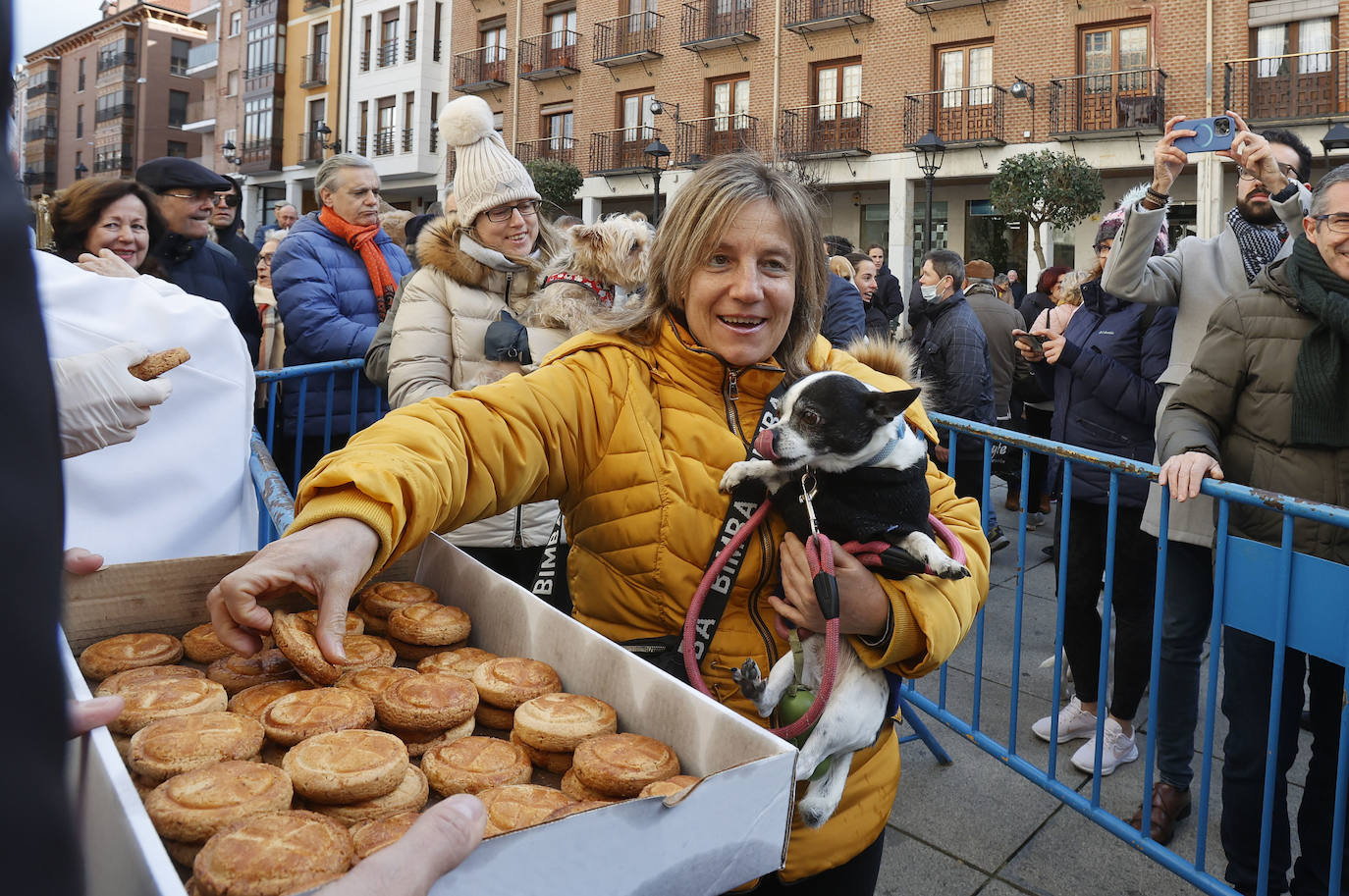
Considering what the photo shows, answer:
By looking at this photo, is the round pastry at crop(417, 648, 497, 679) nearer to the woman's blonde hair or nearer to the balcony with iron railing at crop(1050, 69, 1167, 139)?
the woman's blonde hair

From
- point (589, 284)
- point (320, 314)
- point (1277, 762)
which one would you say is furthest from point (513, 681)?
point (320, 314)

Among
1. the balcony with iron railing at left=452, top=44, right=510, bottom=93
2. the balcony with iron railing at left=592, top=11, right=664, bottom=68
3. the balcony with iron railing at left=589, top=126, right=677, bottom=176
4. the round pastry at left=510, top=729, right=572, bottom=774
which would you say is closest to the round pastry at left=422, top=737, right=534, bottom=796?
the round pastry at left=510, top=729, right=572, bottom=774

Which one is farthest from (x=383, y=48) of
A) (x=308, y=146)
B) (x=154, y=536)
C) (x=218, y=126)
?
(x=154, y=536)

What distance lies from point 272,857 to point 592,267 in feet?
10.1

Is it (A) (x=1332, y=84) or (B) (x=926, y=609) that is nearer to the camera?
(B) (x=926, y=609)

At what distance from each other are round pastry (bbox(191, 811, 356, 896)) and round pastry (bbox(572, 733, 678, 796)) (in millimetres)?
337

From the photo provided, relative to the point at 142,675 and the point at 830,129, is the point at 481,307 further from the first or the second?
the point at 830,129

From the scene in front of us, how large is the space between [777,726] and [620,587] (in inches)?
17.8

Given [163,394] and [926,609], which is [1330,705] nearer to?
[926,609]

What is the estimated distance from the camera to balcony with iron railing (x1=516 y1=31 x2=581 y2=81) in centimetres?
3153

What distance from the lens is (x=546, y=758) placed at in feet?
4.76

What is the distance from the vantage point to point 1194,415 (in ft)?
11.1

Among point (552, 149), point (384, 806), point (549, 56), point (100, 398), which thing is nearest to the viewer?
point (384, 806)

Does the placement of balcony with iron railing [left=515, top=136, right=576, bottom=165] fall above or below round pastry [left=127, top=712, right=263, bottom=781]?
above
